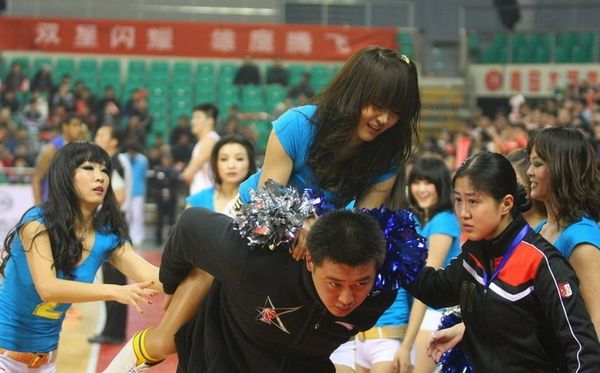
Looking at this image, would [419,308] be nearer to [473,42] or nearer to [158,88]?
[158,88]

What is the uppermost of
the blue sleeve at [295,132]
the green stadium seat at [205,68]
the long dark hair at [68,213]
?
the green stadium seat at [205,68]

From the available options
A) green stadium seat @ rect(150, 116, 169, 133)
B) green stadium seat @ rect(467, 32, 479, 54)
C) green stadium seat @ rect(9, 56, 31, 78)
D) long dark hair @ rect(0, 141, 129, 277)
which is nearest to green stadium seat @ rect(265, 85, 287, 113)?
green stadium seat @ rect(150, 116, 169, 133)

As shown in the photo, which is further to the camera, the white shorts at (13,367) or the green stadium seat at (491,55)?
the green stadium seat at (491,55)

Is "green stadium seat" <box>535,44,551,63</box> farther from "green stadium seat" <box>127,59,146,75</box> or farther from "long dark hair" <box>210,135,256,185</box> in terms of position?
"long dark hair" <box>210,135,256,185</box>

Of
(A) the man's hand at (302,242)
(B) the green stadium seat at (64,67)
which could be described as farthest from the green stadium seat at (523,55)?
(A) the man's hand at (302,242)

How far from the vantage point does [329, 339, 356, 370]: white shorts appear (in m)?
4.38

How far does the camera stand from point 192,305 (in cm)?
333

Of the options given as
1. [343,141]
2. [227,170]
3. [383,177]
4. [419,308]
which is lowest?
[419,308]

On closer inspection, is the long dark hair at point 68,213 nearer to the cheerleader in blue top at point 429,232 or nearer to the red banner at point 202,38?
the cheerleader in blue top at point 429,232

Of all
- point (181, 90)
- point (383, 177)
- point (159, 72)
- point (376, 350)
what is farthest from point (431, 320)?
point (159, 72)

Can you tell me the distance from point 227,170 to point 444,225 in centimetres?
161

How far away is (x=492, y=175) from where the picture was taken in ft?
10.1

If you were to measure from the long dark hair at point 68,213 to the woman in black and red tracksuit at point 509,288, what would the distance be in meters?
1.69

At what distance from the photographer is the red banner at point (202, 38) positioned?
18.2 meters
